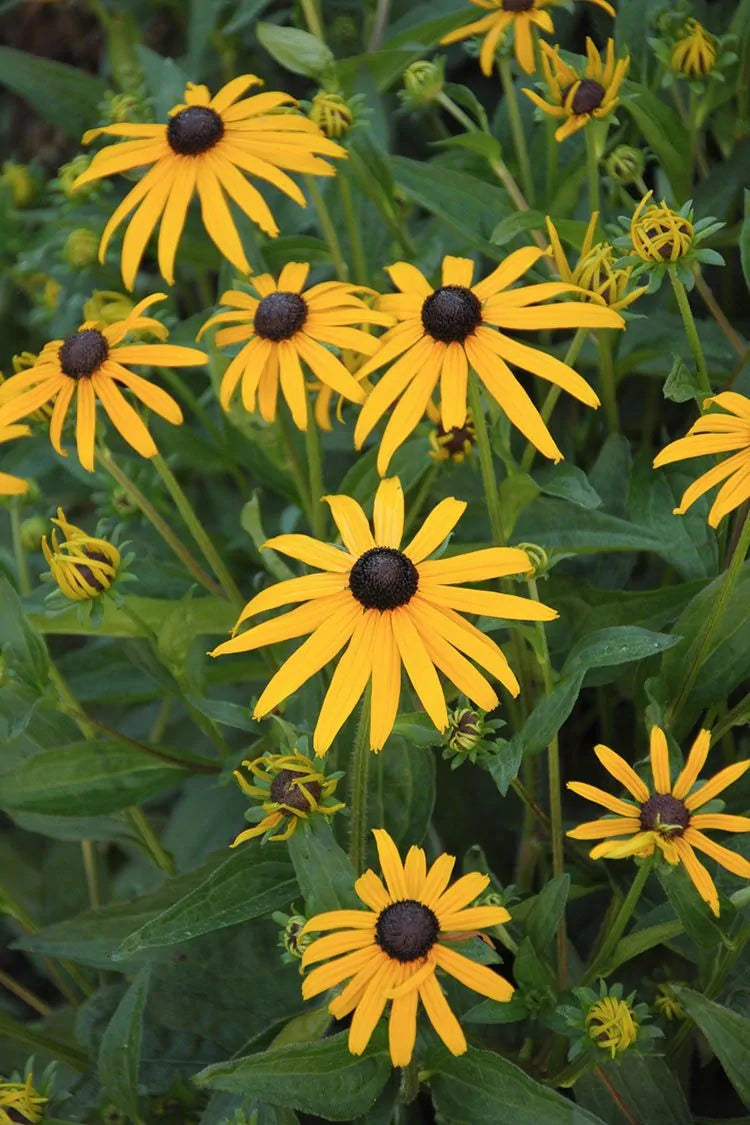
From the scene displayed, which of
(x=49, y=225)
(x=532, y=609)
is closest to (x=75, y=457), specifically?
(x=49, y=225)

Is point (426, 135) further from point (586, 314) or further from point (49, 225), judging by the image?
point (586, 314)

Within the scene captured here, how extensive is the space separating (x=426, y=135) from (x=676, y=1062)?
100cm

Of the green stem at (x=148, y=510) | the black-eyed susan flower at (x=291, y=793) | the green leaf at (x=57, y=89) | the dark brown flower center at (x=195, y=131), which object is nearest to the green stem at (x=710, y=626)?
the black-eyed susan flower at (x=291, y=793)

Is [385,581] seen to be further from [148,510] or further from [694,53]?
[694,53]

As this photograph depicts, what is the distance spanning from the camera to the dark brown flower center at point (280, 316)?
2.82 feet

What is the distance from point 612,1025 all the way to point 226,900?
0.27m

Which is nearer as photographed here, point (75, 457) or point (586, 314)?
point (586, 314)

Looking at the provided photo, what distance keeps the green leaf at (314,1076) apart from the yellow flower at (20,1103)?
0.50 ft

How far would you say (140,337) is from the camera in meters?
0.98

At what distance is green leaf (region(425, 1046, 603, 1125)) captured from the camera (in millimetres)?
718

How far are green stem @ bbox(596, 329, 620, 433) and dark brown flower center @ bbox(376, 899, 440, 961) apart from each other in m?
0.49

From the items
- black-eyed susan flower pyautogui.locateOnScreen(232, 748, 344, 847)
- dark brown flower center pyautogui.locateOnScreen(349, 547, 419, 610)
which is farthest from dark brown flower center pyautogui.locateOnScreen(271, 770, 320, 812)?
dark brown flower center pyautogui.locateOnScreen(349, 547, 419, 610)

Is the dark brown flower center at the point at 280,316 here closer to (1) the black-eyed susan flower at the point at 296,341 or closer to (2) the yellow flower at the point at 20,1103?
(1) the black-eyed susan flower at the point at 296,341

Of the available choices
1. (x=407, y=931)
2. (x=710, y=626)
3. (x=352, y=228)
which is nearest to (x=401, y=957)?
(x=407, y=931)
